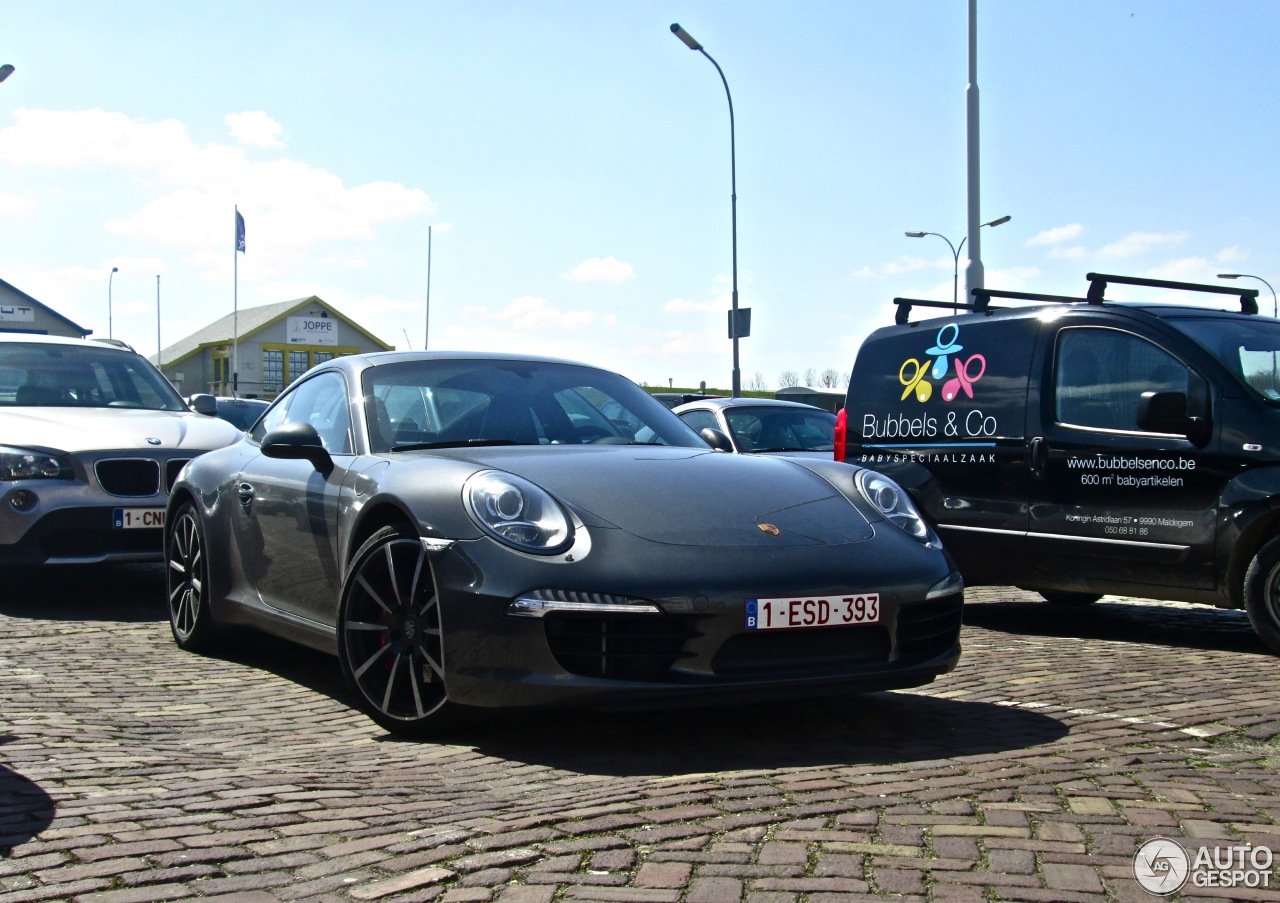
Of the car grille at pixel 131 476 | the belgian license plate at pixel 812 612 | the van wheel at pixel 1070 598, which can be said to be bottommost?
the van wheel at pixel 1070 598

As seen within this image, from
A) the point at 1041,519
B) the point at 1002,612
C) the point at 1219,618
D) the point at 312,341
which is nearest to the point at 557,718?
the point at 1041,519

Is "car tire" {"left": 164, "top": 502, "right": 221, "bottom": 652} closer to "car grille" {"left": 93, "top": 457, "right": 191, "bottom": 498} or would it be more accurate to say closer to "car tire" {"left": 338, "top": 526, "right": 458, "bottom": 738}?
"car grille" {"left": 93, "top": 457, "right": 191, "bottom": 498}

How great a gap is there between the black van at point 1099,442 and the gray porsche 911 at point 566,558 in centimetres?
238

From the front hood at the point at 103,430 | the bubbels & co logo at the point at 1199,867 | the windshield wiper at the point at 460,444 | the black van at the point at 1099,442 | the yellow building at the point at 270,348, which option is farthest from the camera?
the yellow building at the point at 270,348

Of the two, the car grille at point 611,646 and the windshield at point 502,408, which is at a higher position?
the windshield at point 502,408

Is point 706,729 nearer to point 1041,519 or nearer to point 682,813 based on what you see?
point 682,813

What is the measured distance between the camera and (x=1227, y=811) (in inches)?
133

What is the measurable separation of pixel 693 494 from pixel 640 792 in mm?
1249

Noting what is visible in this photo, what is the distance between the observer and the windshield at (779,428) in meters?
11.5

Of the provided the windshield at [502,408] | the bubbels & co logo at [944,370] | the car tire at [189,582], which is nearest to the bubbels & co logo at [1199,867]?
the windshield at [502,408]

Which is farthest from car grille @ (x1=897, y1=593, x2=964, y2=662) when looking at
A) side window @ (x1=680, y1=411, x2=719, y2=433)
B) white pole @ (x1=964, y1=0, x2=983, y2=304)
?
white pole @ (x1=964, y1=0, x2=983, y2=304)

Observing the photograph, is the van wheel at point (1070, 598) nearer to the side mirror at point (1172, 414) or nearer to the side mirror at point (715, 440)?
the side mirror at point (1172, 414)

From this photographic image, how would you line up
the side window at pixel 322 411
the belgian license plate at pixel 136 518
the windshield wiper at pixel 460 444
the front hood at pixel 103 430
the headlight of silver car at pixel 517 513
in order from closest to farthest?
the headlight of silver car at pixel 517 513 → the windshield wiper at pixel 460 444 → the side window at pixel 322 411 → the belgian license plate at pixel 136 518 → the front hood at pixel 103 430

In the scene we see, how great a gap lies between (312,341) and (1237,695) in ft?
248
